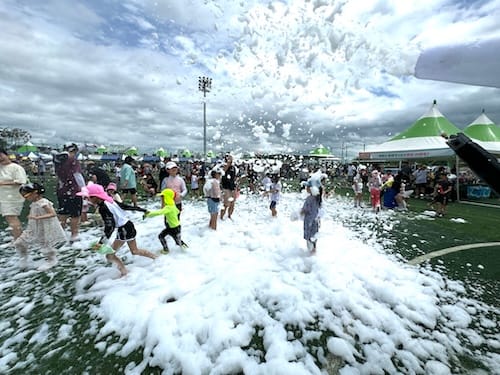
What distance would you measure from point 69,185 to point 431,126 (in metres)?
20.8

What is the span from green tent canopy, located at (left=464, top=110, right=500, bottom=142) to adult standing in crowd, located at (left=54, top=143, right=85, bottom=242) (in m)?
22.1

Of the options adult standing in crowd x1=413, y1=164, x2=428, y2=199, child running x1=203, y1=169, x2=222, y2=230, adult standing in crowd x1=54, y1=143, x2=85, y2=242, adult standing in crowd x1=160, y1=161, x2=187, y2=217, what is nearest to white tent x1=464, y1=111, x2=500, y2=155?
adult standing in crowd x1=413, y1=164, x2=428, y2=199

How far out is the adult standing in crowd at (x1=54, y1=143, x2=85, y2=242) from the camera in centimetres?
609

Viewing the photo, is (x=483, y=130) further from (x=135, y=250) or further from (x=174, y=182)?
(x=135, y=250)

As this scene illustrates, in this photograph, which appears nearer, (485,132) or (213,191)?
(213,191)

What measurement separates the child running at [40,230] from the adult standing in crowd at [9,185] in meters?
0.65

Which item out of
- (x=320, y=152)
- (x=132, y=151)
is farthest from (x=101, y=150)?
(x=320, y=152)

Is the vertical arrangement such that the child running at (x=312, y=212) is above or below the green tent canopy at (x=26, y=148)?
below

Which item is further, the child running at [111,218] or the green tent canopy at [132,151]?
the green tent canopy at [132,151]

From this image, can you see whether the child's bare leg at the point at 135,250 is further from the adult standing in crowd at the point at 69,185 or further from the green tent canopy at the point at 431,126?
the green tent canopy at the point at 431,126

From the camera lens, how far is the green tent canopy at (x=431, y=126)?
17.7 metres

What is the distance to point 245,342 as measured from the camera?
9.50 ft

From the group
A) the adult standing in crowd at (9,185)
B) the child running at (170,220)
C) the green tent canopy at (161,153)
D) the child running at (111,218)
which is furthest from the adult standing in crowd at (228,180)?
the green tent canopy at (161,153)

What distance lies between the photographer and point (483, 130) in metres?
18.3
